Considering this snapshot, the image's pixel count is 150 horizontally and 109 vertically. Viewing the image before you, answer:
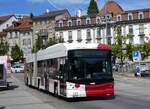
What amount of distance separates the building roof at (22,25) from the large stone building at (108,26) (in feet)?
55.1

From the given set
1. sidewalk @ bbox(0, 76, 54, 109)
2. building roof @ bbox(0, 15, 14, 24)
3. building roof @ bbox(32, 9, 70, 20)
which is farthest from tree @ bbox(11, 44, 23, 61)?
sidewalk @ bbox(0, 76, 54, 109)

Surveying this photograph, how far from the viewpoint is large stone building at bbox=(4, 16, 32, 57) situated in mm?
145000

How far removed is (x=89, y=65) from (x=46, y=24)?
11553cm

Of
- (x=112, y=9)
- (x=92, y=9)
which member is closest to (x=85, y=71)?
(x=112, y=9)

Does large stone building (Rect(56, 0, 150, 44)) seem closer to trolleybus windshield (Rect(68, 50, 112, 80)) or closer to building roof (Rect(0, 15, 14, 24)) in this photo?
building roof (Rect(0, 15, 14, 24))

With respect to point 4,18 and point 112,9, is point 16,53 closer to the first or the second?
point 4,18

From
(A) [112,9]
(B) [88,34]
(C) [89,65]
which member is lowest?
(C) [89,65]

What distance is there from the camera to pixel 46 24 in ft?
455

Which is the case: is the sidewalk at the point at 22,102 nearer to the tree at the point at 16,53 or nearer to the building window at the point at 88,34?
the building window at the point at 88,34

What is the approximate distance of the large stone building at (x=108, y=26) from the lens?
110 meters

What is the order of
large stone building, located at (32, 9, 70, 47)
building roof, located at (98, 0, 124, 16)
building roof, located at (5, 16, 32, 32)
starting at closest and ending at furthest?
building roof, located at (98, 0, 124, 16)
large stone building, located at (32, 9, 70, 47)
building roof, located at (5, 16, 32, 32)

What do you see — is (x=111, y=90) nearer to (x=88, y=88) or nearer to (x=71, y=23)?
(x=88, y=88)

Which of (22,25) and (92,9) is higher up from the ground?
(92,9)

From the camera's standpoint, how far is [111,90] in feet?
78.6
